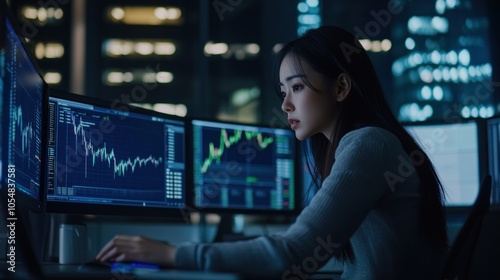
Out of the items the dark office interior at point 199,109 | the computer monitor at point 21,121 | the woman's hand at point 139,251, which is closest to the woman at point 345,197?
the woman's hand at point 139,251

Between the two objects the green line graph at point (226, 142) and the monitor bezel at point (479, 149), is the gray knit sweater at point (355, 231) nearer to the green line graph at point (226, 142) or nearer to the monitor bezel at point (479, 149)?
the green line graph at point (226, 142)

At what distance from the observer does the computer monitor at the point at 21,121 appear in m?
1.46

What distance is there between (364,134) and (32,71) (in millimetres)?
834

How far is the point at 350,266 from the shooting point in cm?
169

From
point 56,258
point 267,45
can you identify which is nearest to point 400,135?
point 56,258

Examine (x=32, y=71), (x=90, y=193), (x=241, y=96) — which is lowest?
(x=90, y=193)

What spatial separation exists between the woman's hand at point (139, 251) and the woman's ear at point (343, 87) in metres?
0.60

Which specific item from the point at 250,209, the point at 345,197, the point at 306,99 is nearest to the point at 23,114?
the point at 306,99

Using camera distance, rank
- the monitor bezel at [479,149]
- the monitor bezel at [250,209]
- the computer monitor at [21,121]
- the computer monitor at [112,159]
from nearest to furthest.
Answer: the computer monitor at [21,121], the computer monitor at [112,159], the monitor bezel at [250,209], the monitor bezel at [479,149]

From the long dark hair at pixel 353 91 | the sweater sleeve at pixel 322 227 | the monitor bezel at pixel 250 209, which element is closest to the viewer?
the sweater sleeve at pixel 322 227

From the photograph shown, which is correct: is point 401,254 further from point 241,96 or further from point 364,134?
point 241,96

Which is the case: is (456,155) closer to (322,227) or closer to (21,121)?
(322,227)

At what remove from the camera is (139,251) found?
4.43 ft

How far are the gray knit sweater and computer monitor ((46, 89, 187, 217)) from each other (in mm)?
793
